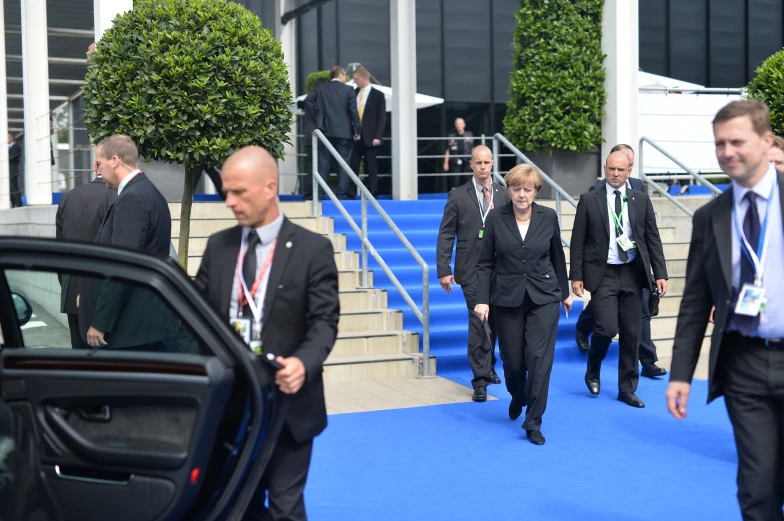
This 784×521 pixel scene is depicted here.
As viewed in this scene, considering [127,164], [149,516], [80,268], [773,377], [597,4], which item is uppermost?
[597,4]

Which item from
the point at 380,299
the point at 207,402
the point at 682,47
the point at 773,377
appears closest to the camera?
the point at 207,402

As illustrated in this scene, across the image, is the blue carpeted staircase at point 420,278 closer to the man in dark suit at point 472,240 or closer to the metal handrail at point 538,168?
the metal handrail at point 538,168

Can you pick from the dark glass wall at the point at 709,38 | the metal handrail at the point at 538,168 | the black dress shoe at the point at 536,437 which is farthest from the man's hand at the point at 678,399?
the dark glass wall at the point at 709,38

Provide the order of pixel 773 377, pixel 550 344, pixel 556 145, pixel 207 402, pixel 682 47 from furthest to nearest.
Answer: pixel 682 47
pixel 556 145
pixel 550 344
pixel 773 377
pixel 207 402

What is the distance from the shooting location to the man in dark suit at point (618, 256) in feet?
24.6

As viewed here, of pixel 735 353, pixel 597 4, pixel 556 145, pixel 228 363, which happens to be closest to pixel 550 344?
pixel 735 353

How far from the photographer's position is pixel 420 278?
33.9 ft

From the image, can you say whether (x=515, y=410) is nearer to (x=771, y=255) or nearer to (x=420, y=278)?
(x=420, y=278)

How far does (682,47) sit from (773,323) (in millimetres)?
20758

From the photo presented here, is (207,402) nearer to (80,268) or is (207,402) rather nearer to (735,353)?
(80,268)

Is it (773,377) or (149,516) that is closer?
(149,516)

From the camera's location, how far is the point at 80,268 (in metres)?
3.18

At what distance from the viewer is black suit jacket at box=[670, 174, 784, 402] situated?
3604 mm

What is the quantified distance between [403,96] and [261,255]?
953 centimetres
